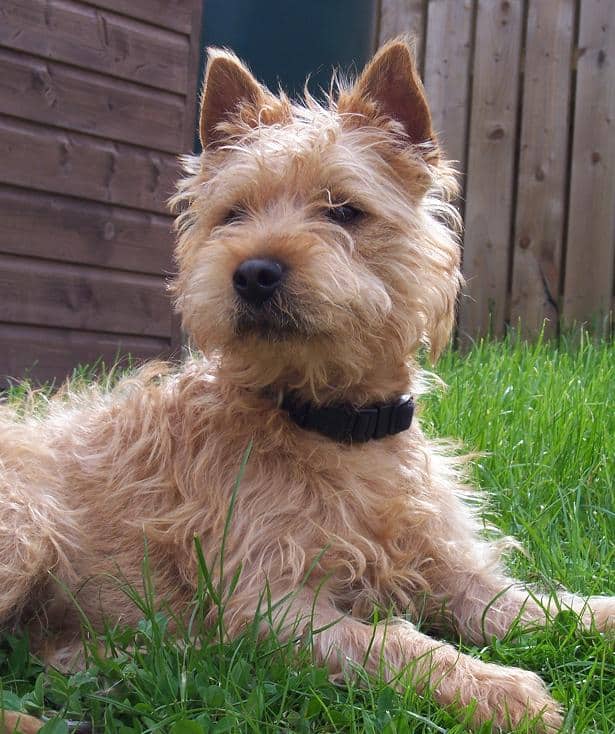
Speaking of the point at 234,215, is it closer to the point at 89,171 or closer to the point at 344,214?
the point at 344,214

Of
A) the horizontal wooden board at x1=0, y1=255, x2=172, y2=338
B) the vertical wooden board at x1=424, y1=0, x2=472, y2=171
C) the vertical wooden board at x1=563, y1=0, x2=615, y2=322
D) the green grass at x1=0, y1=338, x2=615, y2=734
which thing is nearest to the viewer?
the green grass at x1=0, y1=338, x2=615, y2=734

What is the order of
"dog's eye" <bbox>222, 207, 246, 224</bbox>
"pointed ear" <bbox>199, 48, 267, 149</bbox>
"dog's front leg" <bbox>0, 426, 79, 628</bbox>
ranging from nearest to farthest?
"dog's front leg" <bbox>0, 426, 79, 628</bbox>
"dog's eye" <bbox>222, 207, 246, 224</bbox>
"pointed ear" <bbox>199, 48, 267, 149</bbox>

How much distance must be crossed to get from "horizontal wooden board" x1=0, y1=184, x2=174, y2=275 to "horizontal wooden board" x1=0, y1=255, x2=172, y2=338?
0.08 metres

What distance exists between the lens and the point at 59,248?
619 cm

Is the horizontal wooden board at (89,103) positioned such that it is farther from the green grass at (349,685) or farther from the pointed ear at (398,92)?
the green grass at (349,685)

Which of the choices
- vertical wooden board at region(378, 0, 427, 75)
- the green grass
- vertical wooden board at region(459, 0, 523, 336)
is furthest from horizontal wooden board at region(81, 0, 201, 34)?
the green grass

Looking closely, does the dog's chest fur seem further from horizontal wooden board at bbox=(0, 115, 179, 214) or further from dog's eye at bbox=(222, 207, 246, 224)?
horizontal wooden board at bbox=(0, 115, 179, 214)

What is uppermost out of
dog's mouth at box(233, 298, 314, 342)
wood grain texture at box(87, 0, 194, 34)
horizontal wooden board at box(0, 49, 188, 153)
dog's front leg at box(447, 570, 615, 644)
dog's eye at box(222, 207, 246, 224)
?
wood grain texture at box(87, 0, 194, 34)

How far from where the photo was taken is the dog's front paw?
85.0 inches

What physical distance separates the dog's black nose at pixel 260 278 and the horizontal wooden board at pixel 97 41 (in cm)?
405

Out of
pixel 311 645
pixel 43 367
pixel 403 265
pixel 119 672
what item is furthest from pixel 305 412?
pixel 43 367

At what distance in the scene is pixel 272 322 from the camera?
104 inches

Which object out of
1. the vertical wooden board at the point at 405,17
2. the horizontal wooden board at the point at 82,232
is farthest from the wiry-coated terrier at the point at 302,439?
the vertical wooden board at the point at 405,17

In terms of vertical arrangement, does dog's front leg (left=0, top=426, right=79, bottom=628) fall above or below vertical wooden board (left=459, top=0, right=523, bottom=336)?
below
